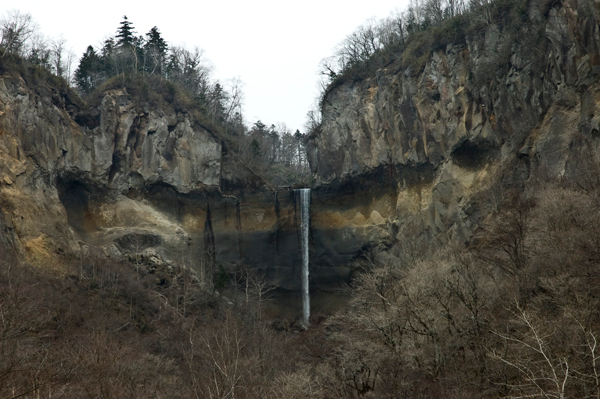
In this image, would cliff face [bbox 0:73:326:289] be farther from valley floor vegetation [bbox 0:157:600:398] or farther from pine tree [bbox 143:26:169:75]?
pine tree [bbox 143:26:169:75]

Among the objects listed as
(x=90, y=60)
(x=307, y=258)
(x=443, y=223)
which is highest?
(x=90, y=60)

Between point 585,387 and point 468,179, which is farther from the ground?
point 468,179

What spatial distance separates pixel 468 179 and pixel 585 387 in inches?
1049

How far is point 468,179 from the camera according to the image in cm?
3728

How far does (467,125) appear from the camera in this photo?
123 feet

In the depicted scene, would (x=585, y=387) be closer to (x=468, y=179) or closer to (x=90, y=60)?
(x=468, y=179)

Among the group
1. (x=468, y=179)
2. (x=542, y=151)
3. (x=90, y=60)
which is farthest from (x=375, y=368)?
(x=90, y=60)

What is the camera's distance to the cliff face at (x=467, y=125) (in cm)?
2962

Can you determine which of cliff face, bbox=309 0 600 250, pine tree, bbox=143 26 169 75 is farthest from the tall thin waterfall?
pine tree, bbox=143 26 169 75

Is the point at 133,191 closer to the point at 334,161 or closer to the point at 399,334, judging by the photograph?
the point at 334,161

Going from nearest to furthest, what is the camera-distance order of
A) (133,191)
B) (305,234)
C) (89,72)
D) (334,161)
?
(133,191) < (334,161) < (305,234) < (89,72)

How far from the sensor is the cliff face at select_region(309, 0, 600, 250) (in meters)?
29.6

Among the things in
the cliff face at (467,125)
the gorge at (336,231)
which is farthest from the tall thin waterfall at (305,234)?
the cliff face at (467,125)

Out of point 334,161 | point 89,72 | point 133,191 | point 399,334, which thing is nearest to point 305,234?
point 334,161
